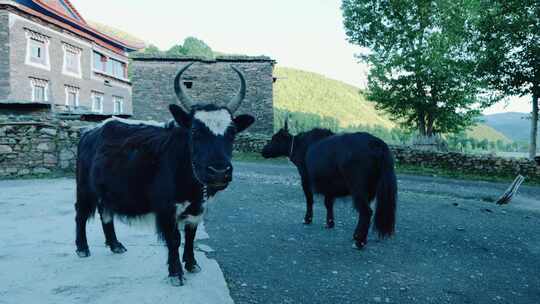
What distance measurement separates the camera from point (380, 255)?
4.83 metres

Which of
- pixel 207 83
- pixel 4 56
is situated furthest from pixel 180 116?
pixel 207 83

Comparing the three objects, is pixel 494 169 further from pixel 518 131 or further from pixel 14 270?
pixel 518 131

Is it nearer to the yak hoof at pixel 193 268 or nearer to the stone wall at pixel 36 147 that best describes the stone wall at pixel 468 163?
the stone wall at pixel 36 147

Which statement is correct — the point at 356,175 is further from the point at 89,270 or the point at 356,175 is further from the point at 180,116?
Answer: the point at 89,270

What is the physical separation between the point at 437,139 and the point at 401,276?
57.1 ft

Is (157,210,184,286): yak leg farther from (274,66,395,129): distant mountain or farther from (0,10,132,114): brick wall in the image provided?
(274,66,395,129): distant mountain

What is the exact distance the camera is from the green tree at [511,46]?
605 inches

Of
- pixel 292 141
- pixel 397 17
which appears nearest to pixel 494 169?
pixel 397 17

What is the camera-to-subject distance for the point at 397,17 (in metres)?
21.7

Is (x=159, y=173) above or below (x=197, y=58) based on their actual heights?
below

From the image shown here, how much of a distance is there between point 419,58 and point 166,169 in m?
19.7

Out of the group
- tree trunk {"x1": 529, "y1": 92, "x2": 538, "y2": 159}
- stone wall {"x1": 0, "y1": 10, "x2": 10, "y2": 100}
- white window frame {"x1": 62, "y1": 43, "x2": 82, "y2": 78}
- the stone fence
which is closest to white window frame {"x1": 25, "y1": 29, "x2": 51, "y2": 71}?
stone wall {"x1": 0, "y1": 10, "x2": 10, "y2": 100}

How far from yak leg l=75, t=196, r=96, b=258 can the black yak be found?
3523 millimetres

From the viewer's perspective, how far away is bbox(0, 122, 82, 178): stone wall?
1130 centimetres
